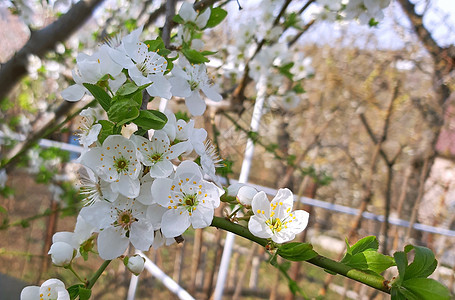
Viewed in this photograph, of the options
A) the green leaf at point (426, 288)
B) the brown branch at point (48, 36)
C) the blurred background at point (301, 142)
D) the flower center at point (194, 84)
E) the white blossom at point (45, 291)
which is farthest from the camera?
the blurred background at point (301, 142)

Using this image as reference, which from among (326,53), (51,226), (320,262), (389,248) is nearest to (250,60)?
(320,262)

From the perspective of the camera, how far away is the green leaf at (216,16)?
2.25 ft

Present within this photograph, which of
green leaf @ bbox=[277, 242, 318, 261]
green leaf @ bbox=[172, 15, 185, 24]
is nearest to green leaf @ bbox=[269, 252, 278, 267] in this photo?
green leaf @ bbox=[277, 242, 318, 261]

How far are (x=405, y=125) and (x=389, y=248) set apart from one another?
3.88 feet

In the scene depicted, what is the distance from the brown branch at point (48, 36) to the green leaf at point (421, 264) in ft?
3.59

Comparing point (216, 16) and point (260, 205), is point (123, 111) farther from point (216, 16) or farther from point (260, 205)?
point (216, 16)

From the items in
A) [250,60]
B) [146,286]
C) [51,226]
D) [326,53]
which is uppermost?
[326,53]

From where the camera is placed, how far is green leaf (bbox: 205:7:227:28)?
69 cm

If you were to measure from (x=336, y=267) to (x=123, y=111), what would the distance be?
30 centimetres

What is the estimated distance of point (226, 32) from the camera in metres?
2.80

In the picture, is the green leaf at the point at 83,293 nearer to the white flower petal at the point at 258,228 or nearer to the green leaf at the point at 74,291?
the green leaf at the point at 74,291

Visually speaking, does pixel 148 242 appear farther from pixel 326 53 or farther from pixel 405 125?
pixel 326 53

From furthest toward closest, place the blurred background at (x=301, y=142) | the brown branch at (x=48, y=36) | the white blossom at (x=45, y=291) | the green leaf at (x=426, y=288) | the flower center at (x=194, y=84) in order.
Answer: the blurred background at (x=301, y=142)
the brown branch at (x=48, y=36)
the flower center at (x=194, y=84)
the white blossom at (x=45, y=291)
the green leaf at (x=426, y=288)

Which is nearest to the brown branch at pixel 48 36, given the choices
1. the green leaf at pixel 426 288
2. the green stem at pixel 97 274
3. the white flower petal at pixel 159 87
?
the white flower petal at pixel 159 87
